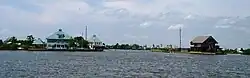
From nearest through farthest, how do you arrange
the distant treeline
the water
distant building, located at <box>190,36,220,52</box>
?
the water → distant building, located at <box>190,36,220,52</box> → the distant treeline

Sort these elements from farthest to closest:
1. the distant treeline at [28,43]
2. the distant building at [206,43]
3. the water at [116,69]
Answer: the distant treeline at [28,43] < the distant building at [206,43] < the water at [116,69]

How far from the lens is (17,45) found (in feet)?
590

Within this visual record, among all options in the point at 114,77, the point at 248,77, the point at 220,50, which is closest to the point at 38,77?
the point at 114,77

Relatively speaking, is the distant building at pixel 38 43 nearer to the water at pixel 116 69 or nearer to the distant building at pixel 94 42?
the distant building at pixel 94 42

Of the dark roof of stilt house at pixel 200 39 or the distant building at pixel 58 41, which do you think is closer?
the dark roof of stilt house at pixel 200 39

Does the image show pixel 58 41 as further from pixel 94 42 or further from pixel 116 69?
pixel 116 69

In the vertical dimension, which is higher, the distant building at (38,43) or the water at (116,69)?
the distant building at (38,43)

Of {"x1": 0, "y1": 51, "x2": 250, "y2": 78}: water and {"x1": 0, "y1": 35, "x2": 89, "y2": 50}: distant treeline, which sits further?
{"x1": 0, "y1": 35, "x2": 89, "y2": 50}: distant treeline

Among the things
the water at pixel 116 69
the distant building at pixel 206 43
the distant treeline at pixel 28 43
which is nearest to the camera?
the water at pixel 116 69

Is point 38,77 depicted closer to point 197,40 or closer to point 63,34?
point 197,40

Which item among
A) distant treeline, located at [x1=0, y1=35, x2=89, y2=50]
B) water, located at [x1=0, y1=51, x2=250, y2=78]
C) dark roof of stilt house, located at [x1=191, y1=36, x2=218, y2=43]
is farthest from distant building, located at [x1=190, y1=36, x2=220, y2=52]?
water, located at [x1=0, y1=51, x2=250, y2=78]

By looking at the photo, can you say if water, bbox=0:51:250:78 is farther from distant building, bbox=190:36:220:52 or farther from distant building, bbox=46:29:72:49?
distant building, bbox=46:29:72:49

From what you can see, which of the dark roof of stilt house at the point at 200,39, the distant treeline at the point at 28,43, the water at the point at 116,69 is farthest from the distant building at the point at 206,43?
the water at the point at 116,69

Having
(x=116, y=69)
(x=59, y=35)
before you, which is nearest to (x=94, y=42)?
(x=59, y=35)
